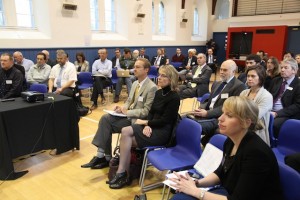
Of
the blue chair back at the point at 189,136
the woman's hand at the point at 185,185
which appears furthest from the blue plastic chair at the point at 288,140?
the woman's hand at the point at 185,185

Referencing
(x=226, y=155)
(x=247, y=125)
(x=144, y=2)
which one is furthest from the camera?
(x=144, y=2)

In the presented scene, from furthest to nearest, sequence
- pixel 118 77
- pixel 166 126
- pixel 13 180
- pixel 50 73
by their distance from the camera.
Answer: pixel 118 77 → pixel 50 73 → pixel 13 180 → pixel 166 126

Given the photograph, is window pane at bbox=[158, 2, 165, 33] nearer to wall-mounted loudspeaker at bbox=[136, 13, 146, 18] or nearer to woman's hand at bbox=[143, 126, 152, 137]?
wall-mounted loudspeaker at bbox=[136, 13, 146, 18]

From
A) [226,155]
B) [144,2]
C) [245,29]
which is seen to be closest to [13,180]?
[226,155]

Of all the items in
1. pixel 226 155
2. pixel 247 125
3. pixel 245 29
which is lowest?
pixel 226 155

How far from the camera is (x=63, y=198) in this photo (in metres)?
2.56

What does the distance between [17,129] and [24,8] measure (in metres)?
5.14

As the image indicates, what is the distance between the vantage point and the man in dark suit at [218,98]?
3.02 meters

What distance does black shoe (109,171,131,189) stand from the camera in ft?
8.87

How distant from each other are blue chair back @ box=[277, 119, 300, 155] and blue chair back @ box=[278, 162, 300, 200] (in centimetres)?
110

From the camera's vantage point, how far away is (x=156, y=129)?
271 cm

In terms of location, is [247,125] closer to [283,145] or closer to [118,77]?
[283,145]

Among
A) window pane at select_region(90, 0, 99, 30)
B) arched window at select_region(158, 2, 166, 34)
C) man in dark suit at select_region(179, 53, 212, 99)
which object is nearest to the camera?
man in dark suit at select_region(179, 53, 212, 99)

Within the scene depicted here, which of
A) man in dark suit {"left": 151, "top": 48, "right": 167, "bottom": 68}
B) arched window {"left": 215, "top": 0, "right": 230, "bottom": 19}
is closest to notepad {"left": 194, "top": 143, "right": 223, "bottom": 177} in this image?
man in dark suit {"left": 151, "top": 48, "right": 167, "bottom": 68}
